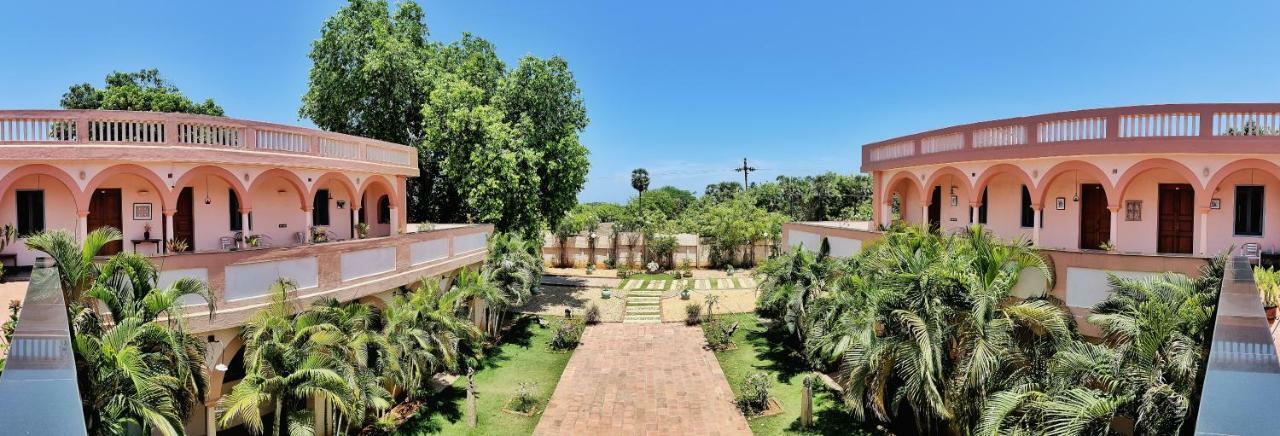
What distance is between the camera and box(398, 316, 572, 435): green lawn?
1423 centimetres

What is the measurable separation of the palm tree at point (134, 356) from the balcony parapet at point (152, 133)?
206 inches

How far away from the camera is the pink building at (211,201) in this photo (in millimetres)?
11633

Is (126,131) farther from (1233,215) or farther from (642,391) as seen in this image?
(1233,215)

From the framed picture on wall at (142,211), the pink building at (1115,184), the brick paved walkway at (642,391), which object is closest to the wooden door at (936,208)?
the pink building at (1115,184)

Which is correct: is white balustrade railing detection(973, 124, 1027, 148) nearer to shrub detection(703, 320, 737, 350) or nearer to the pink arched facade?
the pink arched facade

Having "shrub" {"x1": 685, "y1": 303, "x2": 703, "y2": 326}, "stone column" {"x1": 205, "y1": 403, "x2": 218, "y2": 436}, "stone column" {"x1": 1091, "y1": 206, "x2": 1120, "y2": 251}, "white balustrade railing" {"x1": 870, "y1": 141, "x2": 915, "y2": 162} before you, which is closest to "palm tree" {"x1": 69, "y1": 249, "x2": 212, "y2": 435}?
"stone column" {"x1": 205, "y1": 403, "x2": 218, "y2": 436}

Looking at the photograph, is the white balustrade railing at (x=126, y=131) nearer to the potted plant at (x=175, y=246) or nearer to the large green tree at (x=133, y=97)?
the potted plant at (x=175, y=246)

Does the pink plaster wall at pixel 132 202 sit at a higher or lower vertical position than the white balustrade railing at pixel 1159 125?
lower

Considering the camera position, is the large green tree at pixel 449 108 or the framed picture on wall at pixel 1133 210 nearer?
the framed picture on wall at pixel 1133 210

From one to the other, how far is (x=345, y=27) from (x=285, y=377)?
69.3 feet

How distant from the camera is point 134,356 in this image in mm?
7172

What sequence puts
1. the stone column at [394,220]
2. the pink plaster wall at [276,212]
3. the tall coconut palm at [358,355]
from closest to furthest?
the tall coconut palm at [358,355] → the pink plaster wall at [276,212] → the stone column at [394,220]

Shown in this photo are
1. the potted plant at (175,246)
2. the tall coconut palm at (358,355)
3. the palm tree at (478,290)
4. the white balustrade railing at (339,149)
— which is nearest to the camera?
the tall coconut palm at (358,355)

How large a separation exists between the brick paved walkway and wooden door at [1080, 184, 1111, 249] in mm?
10278
